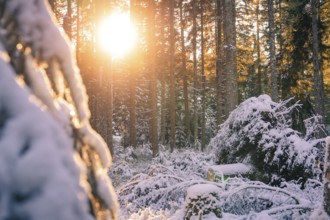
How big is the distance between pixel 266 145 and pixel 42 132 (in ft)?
20.7

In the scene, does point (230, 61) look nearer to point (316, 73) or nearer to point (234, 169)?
point (234, 169)

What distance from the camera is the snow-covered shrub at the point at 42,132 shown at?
2.05 feet

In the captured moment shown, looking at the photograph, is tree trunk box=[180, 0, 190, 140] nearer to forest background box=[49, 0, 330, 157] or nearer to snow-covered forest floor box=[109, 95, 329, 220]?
forest background box=[49, 0, 330, 157]

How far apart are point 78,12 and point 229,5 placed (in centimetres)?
1630

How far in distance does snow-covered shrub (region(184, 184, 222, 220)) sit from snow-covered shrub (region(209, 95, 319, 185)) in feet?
6.03

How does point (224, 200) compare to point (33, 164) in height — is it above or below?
below

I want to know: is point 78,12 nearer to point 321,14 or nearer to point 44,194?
point 321,14

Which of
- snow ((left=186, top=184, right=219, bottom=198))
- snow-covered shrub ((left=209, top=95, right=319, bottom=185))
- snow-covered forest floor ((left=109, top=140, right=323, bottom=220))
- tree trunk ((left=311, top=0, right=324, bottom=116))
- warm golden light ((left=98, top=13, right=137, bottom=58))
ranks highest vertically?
warm golden light ((left=98, top=13, right=137, bottom=58))

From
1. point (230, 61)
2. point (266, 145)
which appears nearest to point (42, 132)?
point (266, 145)

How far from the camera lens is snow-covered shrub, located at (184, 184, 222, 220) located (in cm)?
477

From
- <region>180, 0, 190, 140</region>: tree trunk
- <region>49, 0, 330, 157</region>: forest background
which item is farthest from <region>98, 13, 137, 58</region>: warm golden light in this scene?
<region>180, 0, 190, 140</region>: tree trunk

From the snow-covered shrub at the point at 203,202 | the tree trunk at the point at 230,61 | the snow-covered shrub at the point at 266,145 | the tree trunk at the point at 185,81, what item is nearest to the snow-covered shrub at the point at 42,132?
the snow-covered shrub at the point at 203,202

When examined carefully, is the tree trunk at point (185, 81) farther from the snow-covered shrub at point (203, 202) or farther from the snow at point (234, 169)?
the snow-covered shrub at point (203, 202)

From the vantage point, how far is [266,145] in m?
6.64
